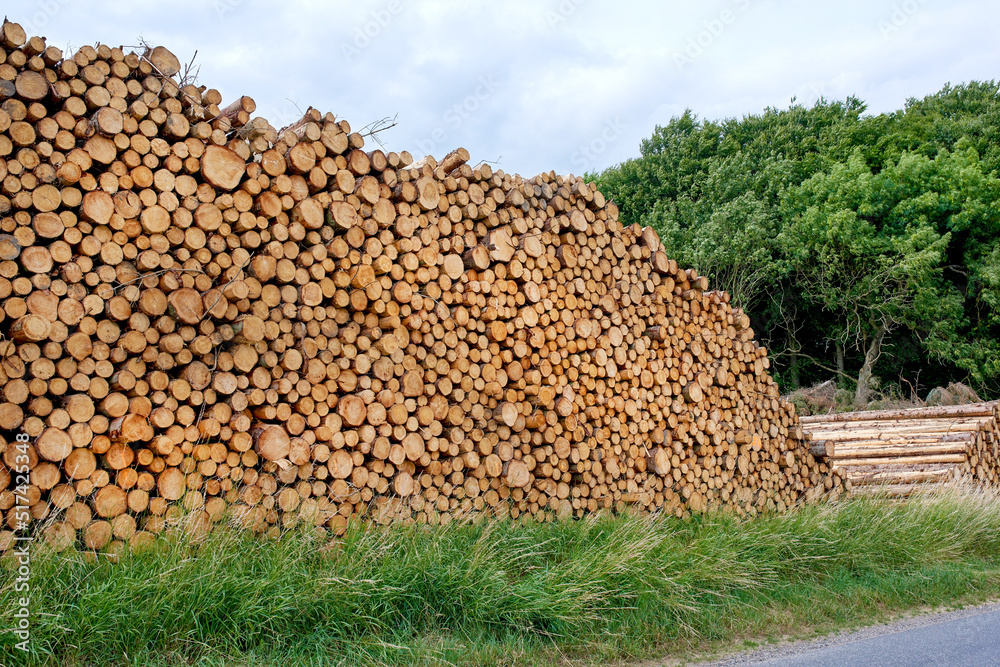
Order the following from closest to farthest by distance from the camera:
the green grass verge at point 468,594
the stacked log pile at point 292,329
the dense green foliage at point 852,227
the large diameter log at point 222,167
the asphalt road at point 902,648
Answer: the green grass verge at point 468,594, the stacked log pile at point 292,329, the asphalt road at point 902,648, the large diameter log at point 222,167, the dense green foliage at point 852,227

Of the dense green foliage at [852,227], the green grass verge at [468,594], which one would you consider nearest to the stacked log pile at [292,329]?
the green grass verge at [468,594]

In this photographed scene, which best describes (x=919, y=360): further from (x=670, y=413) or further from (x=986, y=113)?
(x=670, y=413)

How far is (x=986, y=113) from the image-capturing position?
21.0m

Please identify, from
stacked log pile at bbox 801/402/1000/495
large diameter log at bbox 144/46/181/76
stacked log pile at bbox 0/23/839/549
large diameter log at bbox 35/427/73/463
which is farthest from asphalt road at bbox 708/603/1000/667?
large diameter log at bbox 144/46/181/76

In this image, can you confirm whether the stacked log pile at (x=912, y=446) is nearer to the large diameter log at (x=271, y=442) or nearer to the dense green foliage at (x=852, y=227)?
the large diameter log at (x=271, y=442)

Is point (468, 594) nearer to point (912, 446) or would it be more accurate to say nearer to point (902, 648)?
point (902, 648)

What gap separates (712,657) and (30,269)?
431cm

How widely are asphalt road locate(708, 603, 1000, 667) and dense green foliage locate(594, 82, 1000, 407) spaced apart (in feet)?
45.6

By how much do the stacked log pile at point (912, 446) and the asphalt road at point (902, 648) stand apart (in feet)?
9.04

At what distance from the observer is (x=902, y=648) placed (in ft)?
14.7

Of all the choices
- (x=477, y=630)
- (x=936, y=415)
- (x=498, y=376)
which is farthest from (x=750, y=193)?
(x=477, y=630)

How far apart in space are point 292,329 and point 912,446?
861 centimetres

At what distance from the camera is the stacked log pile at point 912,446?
28.4ft

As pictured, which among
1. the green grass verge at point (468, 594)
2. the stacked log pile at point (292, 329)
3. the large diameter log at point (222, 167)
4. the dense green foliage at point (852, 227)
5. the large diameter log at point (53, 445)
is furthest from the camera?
the dense green foliage at point (852, 227)
